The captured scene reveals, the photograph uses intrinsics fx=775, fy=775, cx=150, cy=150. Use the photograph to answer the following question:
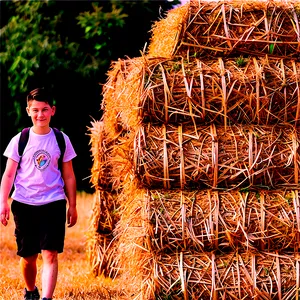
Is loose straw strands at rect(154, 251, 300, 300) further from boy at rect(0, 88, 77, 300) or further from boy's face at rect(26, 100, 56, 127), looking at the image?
boy's face at rect(26, 100, 56, 127)

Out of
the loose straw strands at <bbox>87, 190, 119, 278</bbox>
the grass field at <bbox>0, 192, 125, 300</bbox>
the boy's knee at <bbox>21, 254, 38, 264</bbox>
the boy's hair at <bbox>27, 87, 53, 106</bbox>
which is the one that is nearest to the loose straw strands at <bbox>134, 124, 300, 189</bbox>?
the boy's hair at <bbox>27, 87, 53, 106</bbox>

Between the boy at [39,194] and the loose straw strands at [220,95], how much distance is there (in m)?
0.83

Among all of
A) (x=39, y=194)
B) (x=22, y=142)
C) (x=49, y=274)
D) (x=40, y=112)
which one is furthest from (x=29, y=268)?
(x=40, y=112)

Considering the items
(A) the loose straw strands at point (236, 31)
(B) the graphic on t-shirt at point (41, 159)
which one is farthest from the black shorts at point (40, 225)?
(A) the loose straw strands at point (236, 31)

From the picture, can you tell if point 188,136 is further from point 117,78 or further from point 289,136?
point 117,78

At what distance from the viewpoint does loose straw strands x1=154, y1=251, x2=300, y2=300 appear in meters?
4.74

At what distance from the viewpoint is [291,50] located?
5.01 meters

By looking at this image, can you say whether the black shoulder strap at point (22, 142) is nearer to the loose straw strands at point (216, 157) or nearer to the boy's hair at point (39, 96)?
the boy's hair at point (39, 96)

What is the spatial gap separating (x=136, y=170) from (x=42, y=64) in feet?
30.2

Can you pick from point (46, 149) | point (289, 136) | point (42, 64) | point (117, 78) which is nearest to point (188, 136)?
point (289, 136)

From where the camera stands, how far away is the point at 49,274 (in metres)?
5.13

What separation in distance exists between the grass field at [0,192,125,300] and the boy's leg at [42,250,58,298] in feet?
1.61

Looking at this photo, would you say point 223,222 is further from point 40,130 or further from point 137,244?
point 40,130

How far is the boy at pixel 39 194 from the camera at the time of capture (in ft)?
17.1
